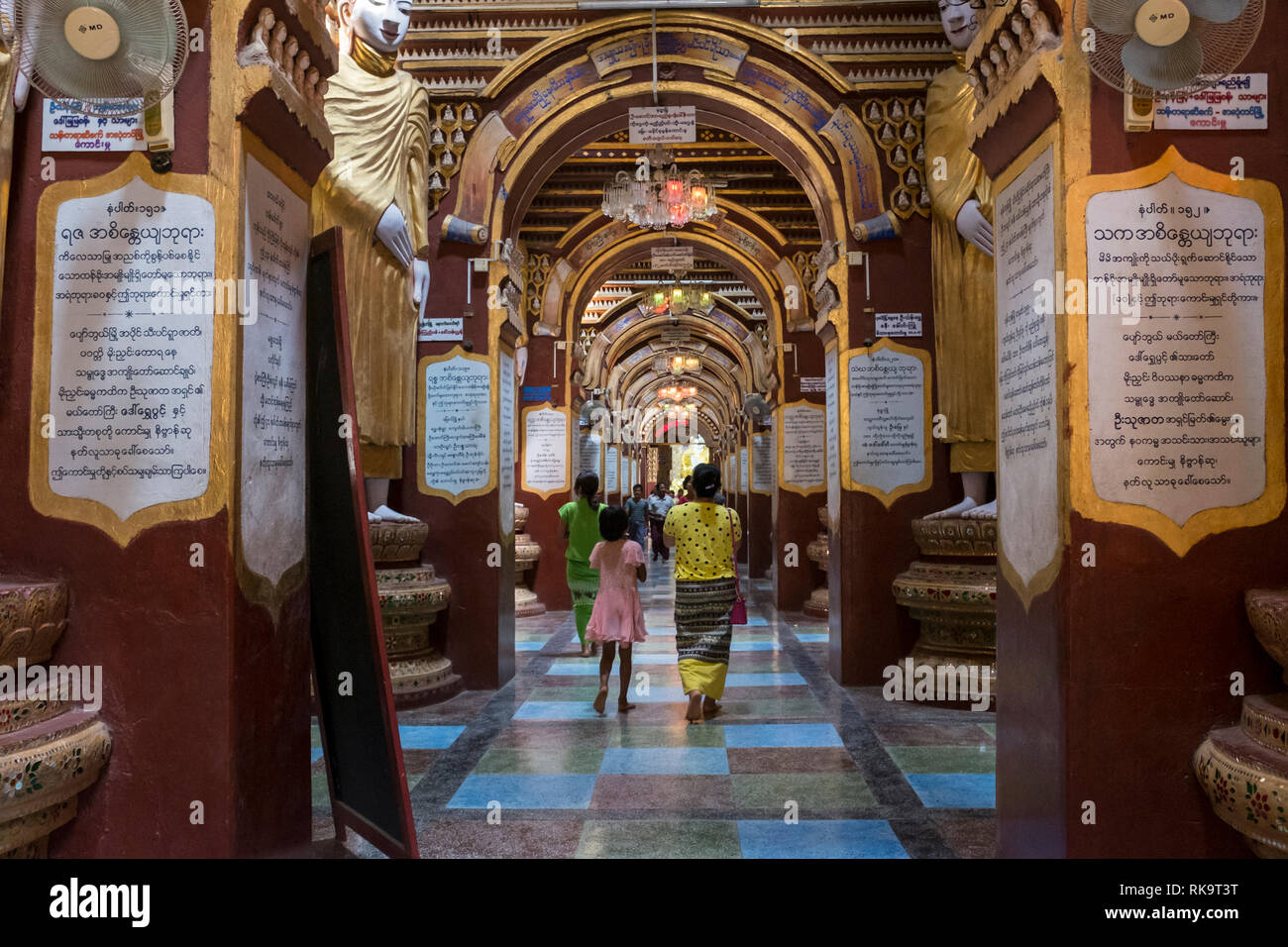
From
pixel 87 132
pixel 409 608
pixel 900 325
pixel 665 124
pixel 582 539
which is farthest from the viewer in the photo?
pixel 665 124

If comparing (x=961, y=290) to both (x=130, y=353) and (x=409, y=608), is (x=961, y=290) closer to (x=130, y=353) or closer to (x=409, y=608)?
(x=409, y=608)

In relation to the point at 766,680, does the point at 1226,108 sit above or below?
above

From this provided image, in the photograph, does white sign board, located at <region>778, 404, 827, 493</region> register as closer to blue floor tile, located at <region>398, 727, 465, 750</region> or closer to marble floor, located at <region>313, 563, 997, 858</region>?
marble floor, located at <region>313, 563, 997, 858</region>

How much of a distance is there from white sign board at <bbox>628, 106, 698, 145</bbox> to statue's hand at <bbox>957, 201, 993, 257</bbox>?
233 cm

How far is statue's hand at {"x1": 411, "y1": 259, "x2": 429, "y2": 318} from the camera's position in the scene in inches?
229

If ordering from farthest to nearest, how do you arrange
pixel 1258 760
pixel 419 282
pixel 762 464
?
pixel 762 464 < pixel 419 282 < pixel 1258 760

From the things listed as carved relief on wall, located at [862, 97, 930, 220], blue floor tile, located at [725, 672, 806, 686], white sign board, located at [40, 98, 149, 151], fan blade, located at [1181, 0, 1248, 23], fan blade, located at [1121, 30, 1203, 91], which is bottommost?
blue floor tile, located at [725, 672, 806, 686]

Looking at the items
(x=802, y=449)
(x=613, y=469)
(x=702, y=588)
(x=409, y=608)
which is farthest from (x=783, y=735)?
(x=613, y=469)

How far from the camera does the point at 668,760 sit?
175 inches

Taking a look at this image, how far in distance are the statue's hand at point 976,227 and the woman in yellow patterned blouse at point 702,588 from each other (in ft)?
7.60

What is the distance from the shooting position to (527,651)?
789 cm

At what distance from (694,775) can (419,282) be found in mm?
3593

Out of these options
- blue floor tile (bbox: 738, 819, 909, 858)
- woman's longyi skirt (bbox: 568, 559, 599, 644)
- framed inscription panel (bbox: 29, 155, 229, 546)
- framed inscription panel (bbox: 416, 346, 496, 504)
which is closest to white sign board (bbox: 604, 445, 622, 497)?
woman's longyi skirt (bbox: 568, 559, 599, 644)
